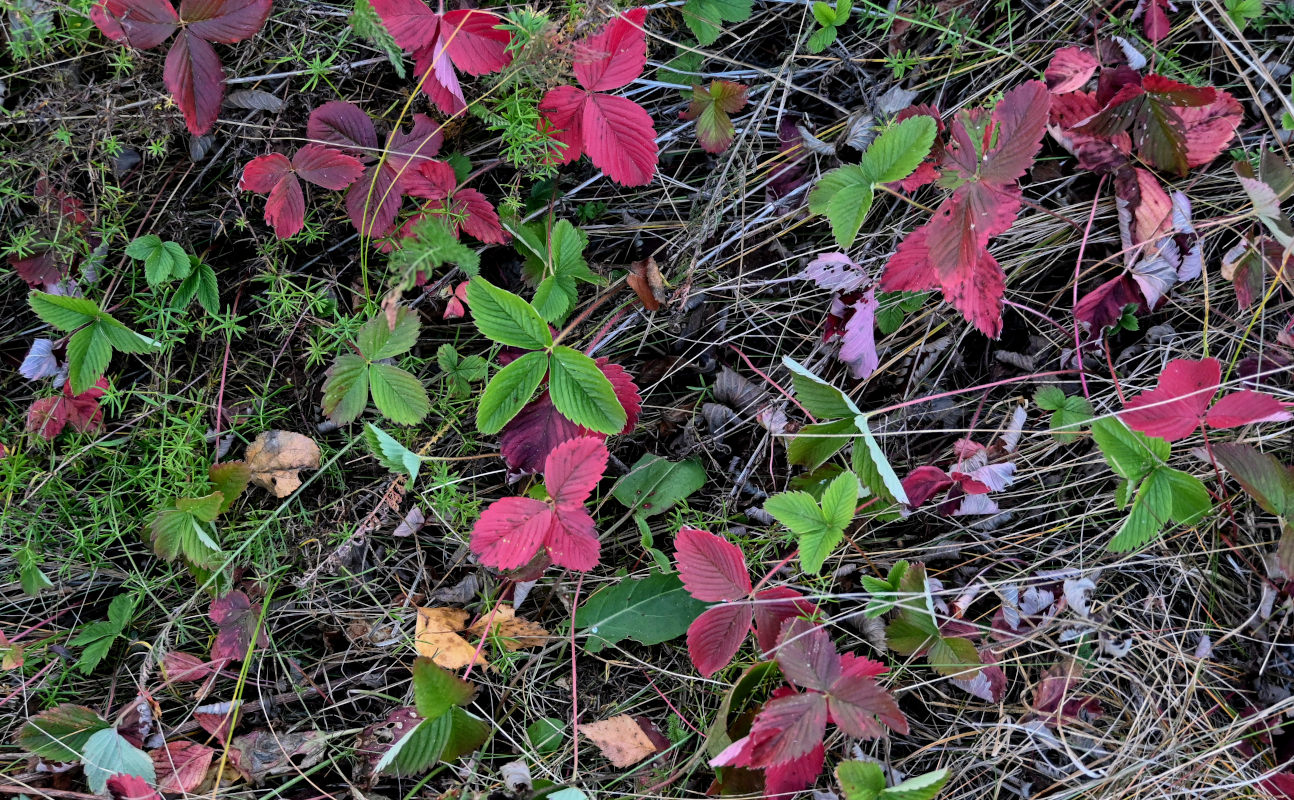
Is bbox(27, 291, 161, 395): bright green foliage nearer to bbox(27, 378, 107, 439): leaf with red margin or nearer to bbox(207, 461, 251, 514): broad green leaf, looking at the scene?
bbox(27, 378, 107, 439): leaf with red margin

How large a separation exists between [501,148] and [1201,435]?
1.94 m

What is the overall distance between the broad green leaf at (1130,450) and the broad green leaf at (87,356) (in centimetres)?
239

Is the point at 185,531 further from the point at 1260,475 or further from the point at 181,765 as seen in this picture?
the point at 1260,475

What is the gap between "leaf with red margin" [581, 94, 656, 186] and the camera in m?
→ 1.83

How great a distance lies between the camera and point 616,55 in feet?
5.88

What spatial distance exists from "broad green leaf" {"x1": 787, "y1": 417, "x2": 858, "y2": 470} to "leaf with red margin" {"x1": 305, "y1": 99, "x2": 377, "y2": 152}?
1.27 meters

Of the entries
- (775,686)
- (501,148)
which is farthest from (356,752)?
(501,148)

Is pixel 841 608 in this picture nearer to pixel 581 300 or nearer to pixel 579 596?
pixel 579 596

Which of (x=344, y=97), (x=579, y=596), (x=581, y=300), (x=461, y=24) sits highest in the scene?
(x=461, y=24)

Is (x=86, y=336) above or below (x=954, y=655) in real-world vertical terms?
above

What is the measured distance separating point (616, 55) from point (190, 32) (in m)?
1.04

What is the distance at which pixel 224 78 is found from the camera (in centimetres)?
195

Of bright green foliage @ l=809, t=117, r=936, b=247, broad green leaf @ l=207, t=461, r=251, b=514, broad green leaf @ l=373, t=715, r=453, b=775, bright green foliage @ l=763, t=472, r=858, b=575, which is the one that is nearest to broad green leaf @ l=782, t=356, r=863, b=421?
bright green foliage @ l=763, t=472, r=858, b=575

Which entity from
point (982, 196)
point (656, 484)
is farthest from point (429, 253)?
point (982, 196)
